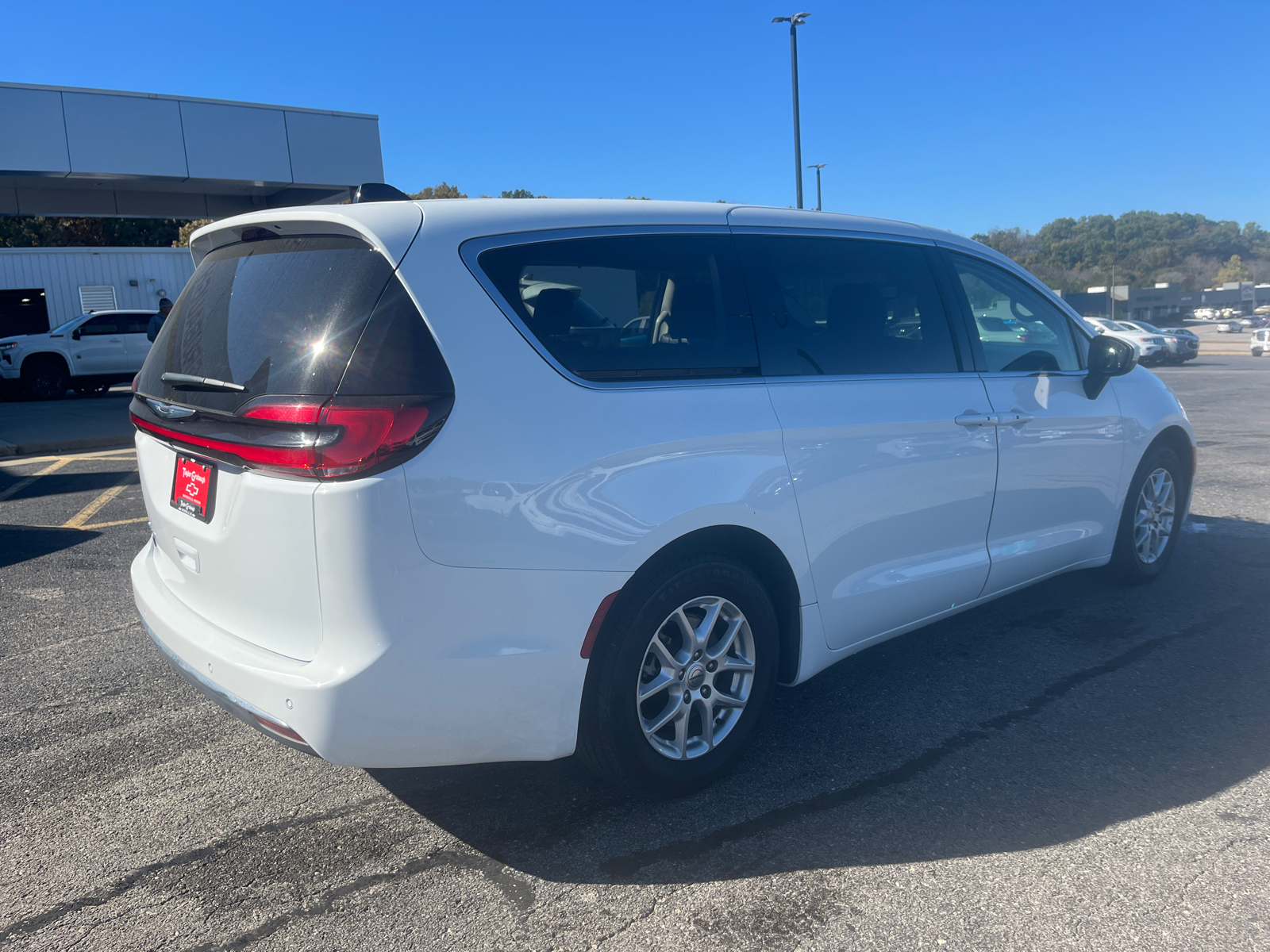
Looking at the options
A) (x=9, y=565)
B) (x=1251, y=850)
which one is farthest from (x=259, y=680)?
(x=9, y=565)

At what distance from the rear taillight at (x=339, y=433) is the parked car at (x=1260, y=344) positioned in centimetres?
3743

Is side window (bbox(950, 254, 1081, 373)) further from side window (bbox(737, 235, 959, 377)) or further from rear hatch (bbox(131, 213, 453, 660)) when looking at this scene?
rear hatch (bbox(131, 213, 453, 660))

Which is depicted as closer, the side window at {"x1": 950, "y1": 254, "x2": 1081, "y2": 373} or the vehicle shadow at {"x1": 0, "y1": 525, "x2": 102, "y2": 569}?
the side window at {"x1": 950, "y1": 254, "x2": 1081, "y2": 373}

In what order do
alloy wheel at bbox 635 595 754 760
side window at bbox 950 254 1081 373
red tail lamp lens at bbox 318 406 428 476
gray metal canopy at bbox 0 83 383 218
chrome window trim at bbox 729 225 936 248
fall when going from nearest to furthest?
1. red tail lamp lens at bbox 318 406 428 476
2. alloy wheel at bbox 635 595 754 760
3. chrome window trim at bbox 729 225 936 248
4. side window at bbox 950 254 1081 373
5. gray metal canopy at bbox 0 83 383 218

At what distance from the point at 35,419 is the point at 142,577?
13.8 metres

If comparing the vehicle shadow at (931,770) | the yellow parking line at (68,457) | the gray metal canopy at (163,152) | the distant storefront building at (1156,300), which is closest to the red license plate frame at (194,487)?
the vehicle shadow at (931,770)

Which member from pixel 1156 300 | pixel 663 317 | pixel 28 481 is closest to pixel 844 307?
pixel 663 317

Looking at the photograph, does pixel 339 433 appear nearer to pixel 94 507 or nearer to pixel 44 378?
pixel 94 507

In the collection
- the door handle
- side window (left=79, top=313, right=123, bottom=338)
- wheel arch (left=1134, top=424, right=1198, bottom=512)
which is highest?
side window (left=79, top=313, right=123, bottom=338)

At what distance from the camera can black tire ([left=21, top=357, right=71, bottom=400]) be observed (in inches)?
754

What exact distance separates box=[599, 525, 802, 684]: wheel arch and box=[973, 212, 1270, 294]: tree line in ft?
289

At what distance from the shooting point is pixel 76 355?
19.4 meters

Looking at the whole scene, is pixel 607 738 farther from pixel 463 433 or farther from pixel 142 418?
pixel 142 418

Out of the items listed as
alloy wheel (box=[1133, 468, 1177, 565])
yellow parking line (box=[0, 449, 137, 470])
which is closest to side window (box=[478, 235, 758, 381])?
alloy wheel (box=[1133, 468, 1177, 565])
